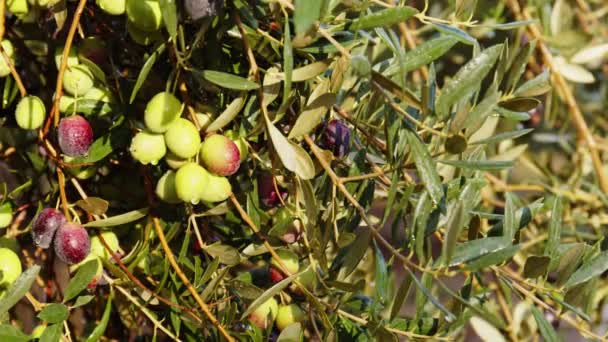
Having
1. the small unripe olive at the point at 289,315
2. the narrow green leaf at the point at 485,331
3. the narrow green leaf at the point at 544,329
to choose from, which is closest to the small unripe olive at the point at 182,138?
the small unripe olive at the point at 289,315

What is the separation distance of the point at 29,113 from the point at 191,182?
153 mm

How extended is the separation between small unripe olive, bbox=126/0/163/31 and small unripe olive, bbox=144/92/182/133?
0.17 feet

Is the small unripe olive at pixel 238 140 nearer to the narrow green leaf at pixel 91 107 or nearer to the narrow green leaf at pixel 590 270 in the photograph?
the narrow green leaf at pixel 91 107

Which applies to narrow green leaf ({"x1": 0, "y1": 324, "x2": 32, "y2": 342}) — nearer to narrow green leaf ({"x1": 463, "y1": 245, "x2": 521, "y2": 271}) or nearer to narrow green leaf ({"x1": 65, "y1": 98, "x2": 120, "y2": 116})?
narrow green leaf ({"x1": 65, "y1": 98, "x2": 120, "y2": 116})

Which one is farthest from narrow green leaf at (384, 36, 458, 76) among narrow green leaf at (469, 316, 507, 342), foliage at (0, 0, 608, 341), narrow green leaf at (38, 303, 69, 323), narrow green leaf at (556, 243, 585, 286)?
narrow green leaf at (469, 316, 507, 342)

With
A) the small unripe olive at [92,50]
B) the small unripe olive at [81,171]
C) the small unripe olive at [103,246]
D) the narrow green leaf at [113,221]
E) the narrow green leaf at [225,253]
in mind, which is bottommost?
the small unripe olive at [103,246]

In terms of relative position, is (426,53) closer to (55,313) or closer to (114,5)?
(114,5)

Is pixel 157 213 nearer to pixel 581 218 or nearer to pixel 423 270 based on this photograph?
pixel 423 270

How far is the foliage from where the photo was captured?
56 cm

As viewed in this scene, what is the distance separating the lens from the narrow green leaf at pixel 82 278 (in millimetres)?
631

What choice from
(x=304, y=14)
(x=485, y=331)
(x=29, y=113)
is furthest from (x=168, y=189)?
(x=485, y=331)

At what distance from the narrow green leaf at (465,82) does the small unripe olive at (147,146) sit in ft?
0.68

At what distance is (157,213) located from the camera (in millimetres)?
681

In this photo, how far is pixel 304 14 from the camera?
1.47ft
